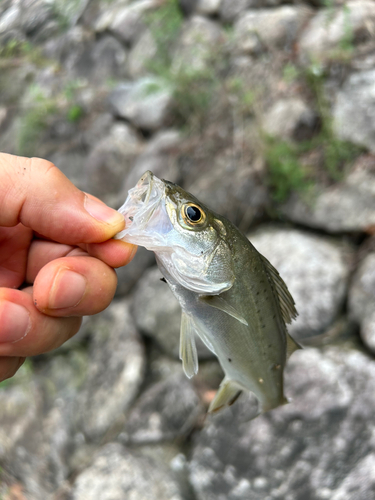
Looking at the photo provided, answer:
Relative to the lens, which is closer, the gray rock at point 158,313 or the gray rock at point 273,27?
the gray rock at point 158,313

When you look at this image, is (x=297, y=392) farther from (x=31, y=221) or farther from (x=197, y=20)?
(x=197, y=20)

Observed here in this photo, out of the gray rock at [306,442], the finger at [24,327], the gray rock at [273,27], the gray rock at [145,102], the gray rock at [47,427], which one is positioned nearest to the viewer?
the finger at [24,327]

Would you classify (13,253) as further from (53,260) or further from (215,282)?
(215,282)

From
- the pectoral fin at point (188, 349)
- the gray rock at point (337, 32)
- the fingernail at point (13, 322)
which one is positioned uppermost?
the fingernail at point (13, 322)

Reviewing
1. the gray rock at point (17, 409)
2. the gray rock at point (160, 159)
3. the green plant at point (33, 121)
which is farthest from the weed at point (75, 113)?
the gray rock at point (17, 409)

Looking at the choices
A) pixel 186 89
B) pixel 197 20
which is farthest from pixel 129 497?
Answer: pixel 197 20

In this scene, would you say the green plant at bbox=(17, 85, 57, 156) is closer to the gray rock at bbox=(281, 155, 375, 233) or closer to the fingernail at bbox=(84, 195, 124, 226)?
the gray rock at bbox=(281, 155, 375, 233)

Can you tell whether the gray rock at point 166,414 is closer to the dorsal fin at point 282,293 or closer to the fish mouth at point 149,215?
the dorsal fin at point 282,293

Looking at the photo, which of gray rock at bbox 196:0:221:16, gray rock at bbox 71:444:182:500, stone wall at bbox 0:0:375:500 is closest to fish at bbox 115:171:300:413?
stone wall at bbox 0:0:375:500
